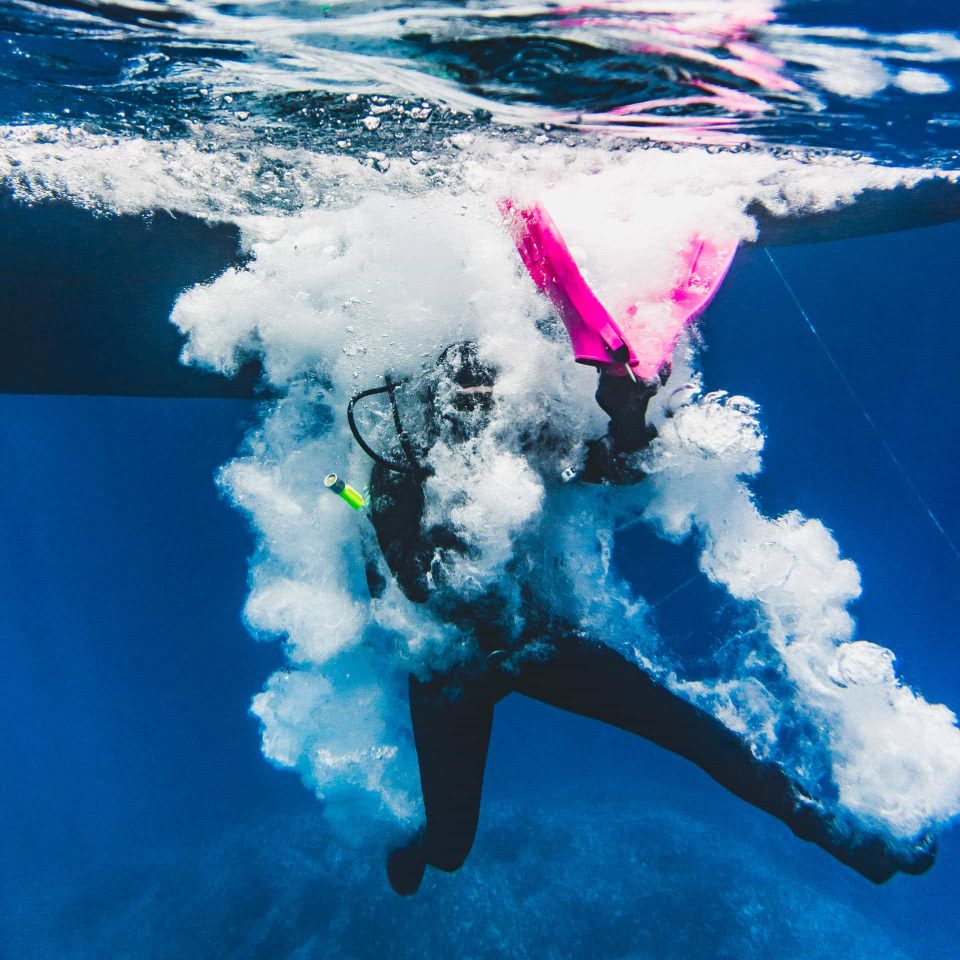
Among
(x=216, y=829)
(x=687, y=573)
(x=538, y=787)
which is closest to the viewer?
(x=687, y=573)

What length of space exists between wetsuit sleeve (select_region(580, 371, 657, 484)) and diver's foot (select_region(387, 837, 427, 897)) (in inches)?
159

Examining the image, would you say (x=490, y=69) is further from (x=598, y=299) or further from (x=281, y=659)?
(x=281, y=659)

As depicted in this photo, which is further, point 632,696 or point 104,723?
point 104,723

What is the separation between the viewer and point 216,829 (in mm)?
14430

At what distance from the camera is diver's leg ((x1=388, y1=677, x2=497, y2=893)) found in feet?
13.4

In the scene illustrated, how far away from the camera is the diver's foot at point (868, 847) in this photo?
3.49 meters

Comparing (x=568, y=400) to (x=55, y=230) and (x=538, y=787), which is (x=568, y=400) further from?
(x=538, y=787)

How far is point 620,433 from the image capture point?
138 inches

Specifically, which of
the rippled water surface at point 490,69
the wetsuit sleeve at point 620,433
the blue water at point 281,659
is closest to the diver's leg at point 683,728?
the wetsuit sleeve at point 620,433

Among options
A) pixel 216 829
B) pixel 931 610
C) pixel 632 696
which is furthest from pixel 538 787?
pixel 632 696

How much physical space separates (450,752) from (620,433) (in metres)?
3.03

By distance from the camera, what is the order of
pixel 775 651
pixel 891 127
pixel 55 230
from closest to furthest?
pixel 891 127
pixel 55 230
pixel 775 651

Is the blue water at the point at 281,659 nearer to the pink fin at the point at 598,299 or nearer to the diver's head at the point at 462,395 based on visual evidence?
the pink fin at the point at 598,299

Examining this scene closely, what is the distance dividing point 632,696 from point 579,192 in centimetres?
516
